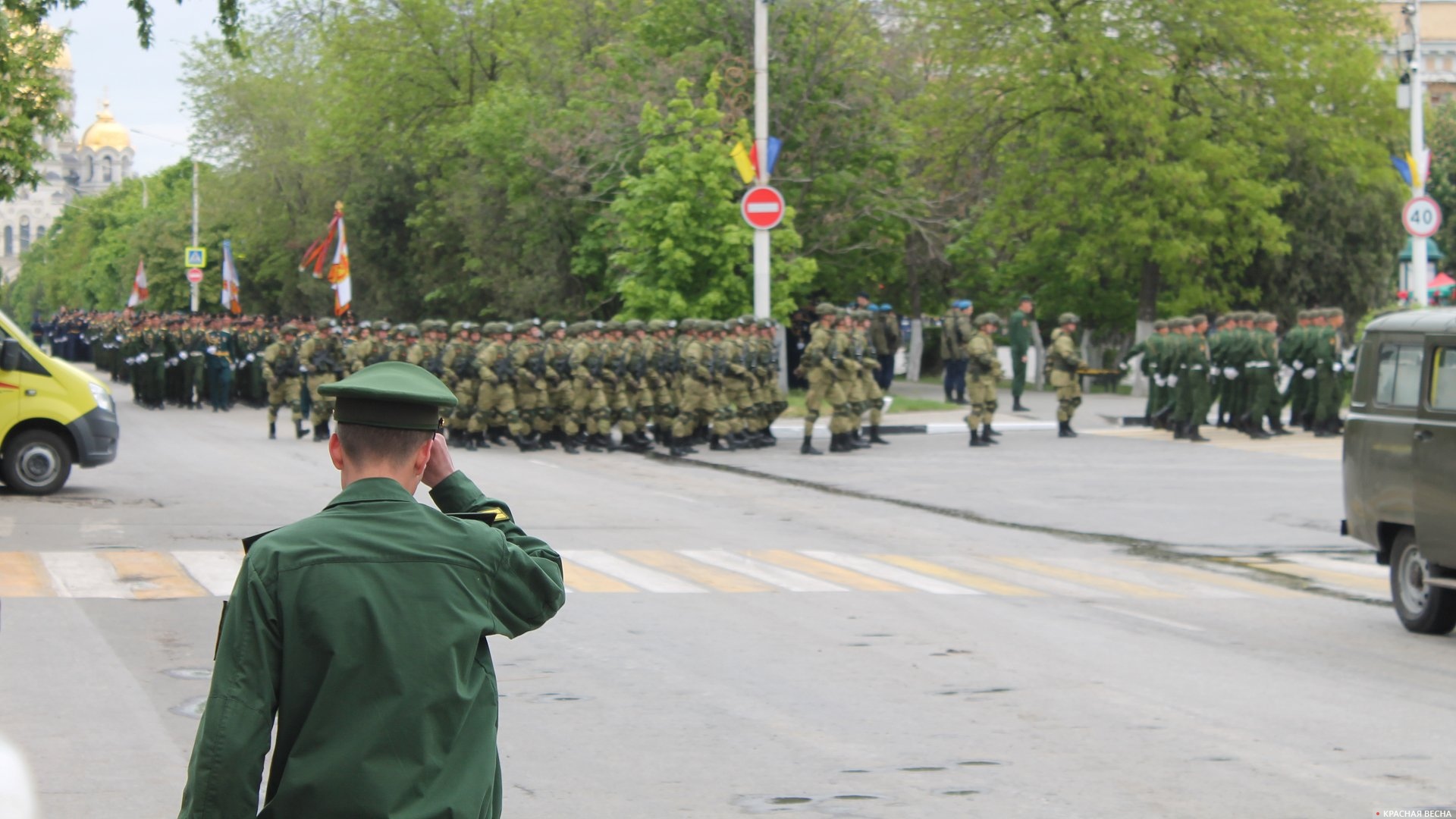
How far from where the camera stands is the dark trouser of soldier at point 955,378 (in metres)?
35.4

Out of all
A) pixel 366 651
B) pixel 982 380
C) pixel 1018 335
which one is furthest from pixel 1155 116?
pixel 366 651

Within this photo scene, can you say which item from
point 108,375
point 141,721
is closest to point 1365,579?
point 141,721

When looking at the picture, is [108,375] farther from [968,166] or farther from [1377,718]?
[1377,718]

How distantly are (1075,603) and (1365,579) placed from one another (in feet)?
11.2

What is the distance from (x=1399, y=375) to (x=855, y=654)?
14.6 feet

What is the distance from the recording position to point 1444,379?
11.1 m

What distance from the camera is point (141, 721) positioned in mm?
7945

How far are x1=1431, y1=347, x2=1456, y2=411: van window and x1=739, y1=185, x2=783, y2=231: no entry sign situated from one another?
16.8 m

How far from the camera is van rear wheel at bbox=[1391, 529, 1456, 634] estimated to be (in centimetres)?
1102

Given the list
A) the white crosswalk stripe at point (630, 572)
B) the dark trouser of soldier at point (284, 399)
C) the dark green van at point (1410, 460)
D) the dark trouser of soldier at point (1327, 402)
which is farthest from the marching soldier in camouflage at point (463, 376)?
the dark green van at point (1410, 460)

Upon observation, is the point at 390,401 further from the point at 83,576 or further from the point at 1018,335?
the point at 1018,335

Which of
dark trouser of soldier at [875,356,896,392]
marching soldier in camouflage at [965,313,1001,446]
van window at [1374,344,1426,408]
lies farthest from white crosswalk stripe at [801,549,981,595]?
dark trouser of soldier at [875,356,896,392]

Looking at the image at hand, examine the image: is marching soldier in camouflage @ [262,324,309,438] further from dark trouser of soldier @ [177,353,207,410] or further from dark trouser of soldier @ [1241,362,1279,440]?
dark trouser of soldier @ [1241,362,1279,440]

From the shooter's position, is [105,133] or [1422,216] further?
[105,133]
